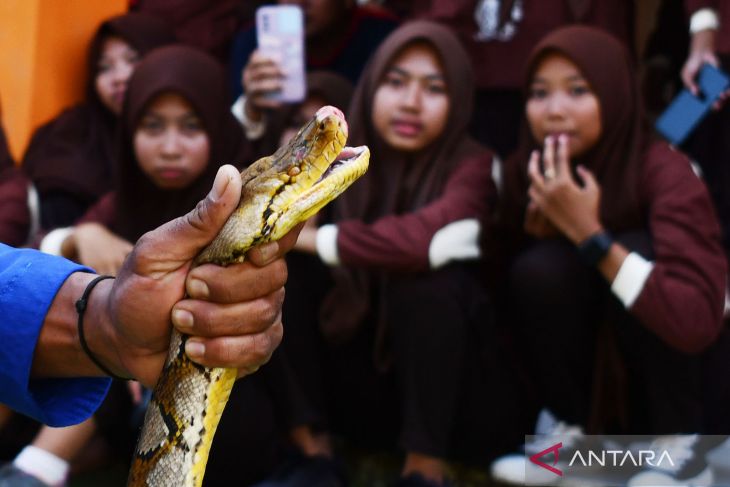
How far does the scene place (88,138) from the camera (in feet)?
15.1

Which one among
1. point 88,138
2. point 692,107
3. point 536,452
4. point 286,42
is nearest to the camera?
point 536,452

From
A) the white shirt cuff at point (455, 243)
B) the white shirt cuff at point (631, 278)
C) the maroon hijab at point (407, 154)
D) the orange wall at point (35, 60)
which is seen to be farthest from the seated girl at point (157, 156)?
the white shirt cuff at point (631, 278)

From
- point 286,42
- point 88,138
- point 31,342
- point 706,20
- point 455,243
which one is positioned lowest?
point 455,243

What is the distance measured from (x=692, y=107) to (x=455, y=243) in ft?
3.71

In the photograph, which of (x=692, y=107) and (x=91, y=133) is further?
(x=91, y=133)

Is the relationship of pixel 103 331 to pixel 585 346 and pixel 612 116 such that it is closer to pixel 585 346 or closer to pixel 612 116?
pixel 585 346

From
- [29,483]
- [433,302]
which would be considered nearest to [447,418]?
[433,302]

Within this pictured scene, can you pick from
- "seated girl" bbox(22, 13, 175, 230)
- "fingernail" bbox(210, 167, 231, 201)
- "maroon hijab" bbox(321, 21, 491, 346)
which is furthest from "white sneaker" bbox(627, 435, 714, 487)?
"seated girl" bbox(22, 13, 175, 230)

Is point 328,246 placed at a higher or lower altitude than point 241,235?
lower

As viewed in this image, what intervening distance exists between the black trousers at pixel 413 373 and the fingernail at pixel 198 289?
5.75 ft

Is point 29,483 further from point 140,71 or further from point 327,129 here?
point 327,129

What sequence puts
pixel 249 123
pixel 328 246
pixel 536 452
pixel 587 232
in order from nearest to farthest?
pixel 587 232 → pixel 536 452 → pixel 328 246 → pixel 249 123

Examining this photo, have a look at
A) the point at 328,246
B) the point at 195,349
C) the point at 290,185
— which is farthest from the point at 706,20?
the point at 195,349

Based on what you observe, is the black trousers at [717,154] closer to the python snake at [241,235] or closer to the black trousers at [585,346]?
the black trousers at [585,346]
